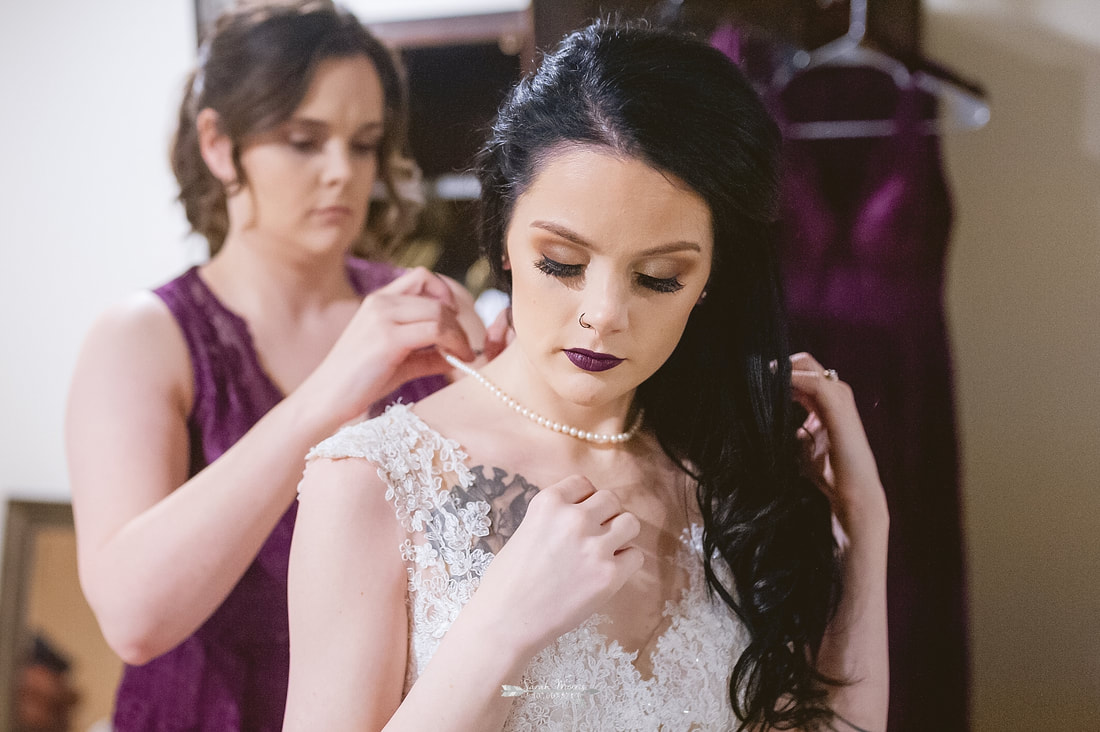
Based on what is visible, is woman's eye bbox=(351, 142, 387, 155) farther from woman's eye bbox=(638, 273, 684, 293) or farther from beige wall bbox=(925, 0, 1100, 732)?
beige wall bbox=(925, 0, 1100, 732)

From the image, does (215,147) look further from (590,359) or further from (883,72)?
(883,72)

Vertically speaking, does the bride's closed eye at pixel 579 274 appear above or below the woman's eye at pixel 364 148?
below

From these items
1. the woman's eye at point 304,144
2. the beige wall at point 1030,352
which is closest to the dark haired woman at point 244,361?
the woman's eye at point 304,144

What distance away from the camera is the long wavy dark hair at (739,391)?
0.64 m

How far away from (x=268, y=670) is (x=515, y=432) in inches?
13.9

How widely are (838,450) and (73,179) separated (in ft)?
2.85

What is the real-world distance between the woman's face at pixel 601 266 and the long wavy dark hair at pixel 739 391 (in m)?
0.03

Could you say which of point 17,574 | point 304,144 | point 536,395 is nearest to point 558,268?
point 536,395

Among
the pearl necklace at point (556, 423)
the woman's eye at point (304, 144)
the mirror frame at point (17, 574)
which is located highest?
the woman's eye at point (304, 144)

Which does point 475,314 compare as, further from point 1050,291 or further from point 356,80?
point 1050,291

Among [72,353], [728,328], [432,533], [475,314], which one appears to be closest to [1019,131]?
[728,328]

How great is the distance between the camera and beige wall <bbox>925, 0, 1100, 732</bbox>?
2.50 feet

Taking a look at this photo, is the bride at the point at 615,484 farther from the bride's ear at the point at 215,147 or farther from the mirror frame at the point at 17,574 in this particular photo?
the mirror frame at the point at 17,574

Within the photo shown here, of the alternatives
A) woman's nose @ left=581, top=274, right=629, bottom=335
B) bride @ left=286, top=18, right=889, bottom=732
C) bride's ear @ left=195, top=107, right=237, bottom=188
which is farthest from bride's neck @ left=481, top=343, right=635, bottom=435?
bride's ear @ left=195, top=107, right=237, bottom=188
